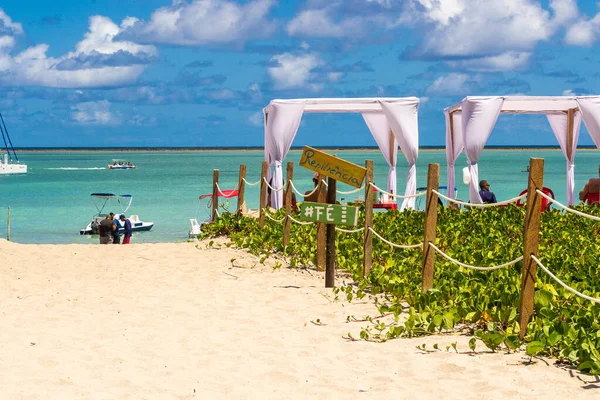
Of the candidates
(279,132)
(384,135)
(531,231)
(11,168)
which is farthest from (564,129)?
(11,168)

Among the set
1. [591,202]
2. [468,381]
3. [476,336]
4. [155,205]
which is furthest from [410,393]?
[155,205]

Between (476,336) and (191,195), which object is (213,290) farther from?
(191,195)

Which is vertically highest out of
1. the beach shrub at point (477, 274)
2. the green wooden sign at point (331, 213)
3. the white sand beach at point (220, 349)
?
the green wooden sign at point (331, 213)

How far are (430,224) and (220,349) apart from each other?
2530mm

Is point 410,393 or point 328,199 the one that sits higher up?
point 328,199

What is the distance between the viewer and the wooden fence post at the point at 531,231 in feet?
18.6

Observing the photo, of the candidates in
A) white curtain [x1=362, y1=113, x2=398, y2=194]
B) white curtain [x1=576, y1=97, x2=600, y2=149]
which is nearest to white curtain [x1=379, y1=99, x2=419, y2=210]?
white curtain [x1=362, y1=113, x2=398, y2=194]

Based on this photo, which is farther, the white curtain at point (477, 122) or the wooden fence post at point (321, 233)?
the white curtain at point (477, 122)

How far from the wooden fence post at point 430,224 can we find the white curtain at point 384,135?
390 inches

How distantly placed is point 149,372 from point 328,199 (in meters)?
4.09

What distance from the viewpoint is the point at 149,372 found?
540 centimetres

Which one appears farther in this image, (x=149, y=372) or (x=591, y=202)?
(x=591, y=202)

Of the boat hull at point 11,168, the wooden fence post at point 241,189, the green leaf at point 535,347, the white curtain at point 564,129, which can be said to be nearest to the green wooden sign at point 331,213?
the green leaf at point 535,347

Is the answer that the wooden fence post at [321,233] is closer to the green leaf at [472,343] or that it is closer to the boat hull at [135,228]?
the green leaf at [472,343]
